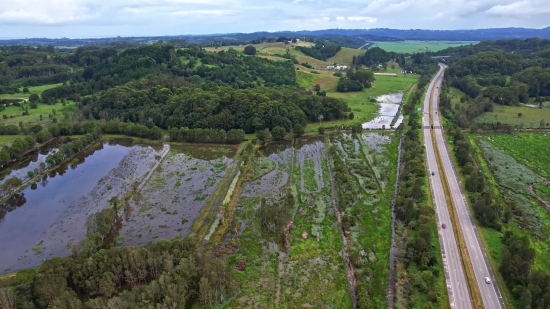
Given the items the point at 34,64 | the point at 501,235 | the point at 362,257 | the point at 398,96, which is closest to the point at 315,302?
the point at 362,257

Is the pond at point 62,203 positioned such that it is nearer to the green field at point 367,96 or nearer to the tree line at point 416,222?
the tree line at point 416,222

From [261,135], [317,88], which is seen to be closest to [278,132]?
→ [261,135]

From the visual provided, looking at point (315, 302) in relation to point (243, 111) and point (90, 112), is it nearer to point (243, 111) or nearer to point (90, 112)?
point (243, 111)

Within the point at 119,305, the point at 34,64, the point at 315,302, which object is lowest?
the point at 315,302

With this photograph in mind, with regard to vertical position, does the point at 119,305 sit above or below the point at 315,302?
above

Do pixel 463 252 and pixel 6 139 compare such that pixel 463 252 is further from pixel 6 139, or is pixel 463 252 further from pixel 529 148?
pixel 6 139

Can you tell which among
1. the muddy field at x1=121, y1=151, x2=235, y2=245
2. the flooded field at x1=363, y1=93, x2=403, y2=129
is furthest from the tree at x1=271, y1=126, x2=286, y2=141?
the flooded field at x1=363, y1=93, x2=403, y2=129

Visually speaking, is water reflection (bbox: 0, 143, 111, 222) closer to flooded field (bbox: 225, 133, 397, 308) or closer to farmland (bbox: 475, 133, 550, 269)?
flooded field (bbox: 225, 133, 397, 308)

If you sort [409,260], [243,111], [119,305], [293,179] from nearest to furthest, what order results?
[119,305], [409,260], [293,179], [243,111]

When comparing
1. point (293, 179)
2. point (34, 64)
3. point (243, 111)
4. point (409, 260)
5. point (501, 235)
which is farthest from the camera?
point (34, 64)
